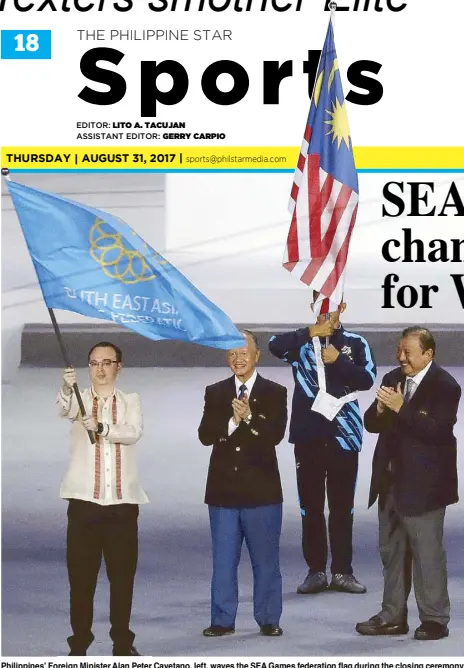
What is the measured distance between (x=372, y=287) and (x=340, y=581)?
2.28m

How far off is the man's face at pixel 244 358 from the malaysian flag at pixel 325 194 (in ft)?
2.03

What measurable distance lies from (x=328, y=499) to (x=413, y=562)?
0.66m

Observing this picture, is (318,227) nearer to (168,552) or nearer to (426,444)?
(426,444)

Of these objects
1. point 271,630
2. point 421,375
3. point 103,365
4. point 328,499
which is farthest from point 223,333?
point 271,630

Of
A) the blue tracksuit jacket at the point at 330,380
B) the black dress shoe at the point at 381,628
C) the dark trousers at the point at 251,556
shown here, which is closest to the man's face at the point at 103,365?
the dark trousers at the point at 251,556

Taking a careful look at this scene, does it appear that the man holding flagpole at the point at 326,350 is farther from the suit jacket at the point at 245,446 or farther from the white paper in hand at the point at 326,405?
the suit jacket at the point at 245,446

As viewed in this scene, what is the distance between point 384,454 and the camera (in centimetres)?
697

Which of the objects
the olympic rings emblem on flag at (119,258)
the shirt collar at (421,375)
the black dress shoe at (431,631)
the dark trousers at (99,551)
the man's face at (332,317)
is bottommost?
the black dress shoe at (431,631)

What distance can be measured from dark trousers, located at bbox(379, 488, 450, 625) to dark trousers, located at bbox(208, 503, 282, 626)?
0.50 metres

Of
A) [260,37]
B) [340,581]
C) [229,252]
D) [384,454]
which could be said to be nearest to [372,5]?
[260,37]

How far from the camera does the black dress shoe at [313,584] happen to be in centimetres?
741

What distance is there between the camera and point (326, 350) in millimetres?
7305

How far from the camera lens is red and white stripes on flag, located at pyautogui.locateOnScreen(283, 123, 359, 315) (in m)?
7.39

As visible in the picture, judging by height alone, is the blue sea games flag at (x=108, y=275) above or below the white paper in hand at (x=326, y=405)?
above
